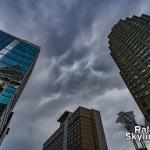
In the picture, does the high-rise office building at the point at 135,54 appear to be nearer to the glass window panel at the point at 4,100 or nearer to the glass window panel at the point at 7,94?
the glass window panel at the point at 7,94

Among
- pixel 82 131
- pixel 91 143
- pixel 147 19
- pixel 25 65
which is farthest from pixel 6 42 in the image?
pixel 147 19

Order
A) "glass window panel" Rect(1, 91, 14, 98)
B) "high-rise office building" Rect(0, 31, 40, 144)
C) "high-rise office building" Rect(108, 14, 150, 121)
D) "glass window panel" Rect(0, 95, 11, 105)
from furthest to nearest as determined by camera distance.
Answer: "high-rise office building" Rect(108, 14, 150, 121) → "glass window panel" Rect(1, 91, 14, 98) → "high-rise office building" Rect(0, 31, 40, 144) → "glass window panel" Rect(0, 95, 11, 105)

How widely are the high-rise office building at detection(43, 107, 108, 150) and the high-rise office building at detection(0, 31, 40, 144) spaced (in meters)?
33.9

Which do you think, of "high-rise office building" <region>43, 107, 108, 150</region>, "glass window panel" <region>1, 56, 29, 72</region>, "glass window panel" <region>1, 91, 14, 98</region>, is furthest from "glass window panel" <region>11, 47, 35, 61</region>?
→ "high-rise office building" <region>43, 107, 108, 150</region>

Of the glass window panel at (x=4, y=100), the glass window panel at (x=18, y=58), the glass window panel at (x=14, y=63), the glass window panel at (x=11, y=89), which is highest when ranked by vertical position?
the glass window panel at (x=18, y=58)

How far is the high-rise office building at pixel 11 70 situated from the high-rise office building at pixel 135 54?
53.0m

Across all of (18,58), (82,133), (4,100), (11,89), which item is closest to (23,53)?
(18,58)

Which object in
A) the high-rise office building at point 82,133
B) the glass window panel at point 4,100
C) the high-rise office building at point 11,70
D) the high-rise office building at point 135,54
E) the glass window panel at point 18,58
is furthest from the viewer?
the high-rise office building at point 82,133

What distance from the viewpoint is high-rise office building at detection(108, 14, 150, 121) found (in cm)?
7219

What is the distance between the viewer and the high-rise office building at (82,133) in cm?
7331

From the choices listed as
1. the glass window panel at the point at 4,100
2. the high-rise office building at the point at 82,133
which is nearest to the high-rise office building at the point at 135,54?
the high-rise office building at the point at 82,133

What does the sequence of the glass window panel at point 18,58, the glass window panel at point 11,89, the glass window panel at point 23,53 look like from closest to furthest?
the glass window panel at point 11,89, the glass window panel at point 18,58, the glass window panel at point 23,53

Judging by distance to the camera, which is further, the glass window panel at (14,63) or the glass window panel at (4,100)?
the glass window panel at (14,63)

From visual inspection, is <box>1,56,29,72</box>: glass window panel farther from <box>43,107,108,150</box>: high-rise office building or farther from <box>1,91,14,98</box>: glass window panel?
<box>43,107,108,150</box>: high-rise office building
